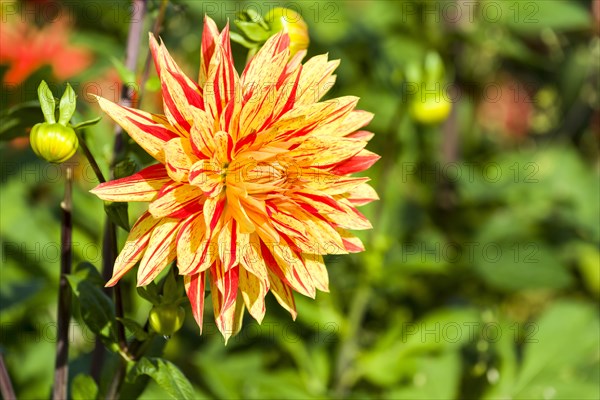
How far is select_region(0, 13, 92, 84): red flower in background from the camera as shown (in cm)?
215

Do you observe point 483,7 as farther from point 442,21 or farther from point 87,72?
point 87,72

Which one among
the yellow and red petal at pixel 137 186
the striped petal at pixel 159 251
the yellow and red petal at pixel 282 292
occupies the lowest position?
the yellow and red petal at pixel 282 292

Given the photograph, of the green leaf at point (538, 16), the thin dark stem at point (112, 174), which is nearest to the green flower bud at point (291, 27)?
the thin dark stem at point (112, 174)

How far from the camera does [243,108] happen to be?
0.96 metres

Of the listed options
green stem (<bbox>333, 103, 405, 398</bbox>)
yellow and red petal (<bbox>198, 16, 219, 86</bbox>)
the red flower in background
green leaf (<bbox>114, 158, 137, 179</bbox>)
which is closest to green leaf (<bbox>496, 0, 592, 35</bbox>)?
green stem (<bbox>333, 103, 405, 398</bbox>)

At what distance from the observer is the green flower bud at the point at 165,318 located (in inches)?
Answer: 37.4

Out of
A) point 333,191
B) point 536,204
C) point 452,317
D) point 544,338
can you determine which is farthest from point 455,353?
point 333,191

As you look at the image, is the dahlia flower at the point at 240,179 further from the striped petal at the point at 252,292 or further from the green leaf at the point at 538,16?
the green leaf at the point at 538,16

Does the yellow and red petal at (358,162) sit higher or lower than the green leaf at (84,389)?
higher

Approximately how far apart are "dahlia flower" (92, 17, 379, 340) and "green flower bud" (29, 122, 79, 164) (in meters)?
0.06

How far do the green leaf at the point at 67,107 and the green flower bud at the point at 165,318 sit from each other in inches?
9.6

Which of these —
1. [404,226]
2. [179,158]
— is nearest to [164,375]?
[179,158]

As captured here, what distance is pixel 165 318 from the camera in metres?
0.95

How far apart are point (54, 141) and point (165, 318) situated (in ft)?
0.79
